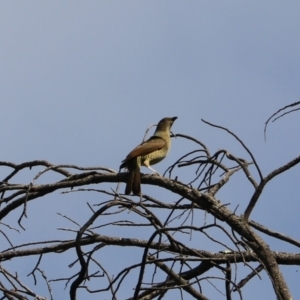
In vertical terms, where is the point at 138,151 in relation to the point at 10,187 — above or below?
above

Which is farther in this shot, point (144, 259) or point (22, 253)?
point (22, 253)

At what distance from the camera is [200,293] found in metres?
4.52

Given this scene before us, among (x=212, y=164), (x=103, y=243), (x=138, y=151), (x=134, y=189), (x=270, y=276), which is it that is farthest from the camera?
(x=138, y=151)

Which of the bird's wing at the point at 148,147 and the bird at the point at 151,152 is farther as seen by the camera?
the bird's wing at the point at 148,147

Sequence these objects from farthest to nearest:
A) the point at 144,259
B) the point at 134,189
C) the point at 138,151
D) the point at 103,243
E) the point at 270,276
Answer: the point at 138,151 → the point at 134,189 → the point at 103,243 → the point at 270,276 → the point at 144,259

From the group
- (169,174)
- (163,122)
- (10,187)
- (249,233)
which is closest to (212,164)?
(169,174)

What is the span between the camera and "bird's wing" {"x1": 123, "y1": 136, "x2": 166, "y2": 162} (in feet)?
25.1

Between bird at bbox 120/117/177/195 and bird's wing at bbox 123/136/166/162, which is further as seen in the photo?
bird's wing at bbox 123/136/166/162

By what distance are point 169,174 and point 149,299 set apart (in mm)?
894

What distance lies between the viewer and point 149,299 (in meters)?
4.92

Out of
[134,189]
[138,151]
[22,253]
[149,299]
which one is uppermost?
[138,151]

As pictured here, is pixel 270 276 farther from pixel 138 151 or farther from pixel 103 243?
pixel 138 151

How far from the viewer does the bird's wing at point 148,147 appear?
302 inches

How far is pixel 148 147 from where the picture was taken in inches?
318
